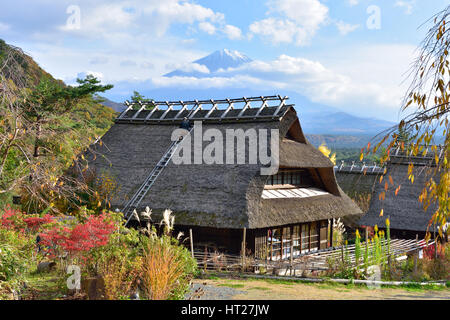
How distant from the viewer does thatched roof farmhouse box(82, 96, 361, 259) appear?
17.9m

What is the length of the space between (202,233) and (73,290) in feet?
31.0

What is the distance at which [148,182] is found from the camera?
20.1m

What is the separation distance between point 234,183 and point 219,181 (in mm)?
684

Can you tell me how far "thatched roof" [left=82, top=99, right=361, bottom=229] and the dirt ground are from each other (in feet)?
12.5

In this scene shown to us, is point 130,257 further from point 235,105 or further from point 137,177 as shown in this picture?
point 235,105

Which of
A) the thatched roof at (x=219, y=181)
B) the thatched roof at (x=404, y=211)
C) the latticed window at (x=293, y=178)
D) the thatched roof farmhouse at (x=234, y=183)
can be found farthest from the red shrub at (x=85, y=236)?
the thatched roof at (x=404, y=211)

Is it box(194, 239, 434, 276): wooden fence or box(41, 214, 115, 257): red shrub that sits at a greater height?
box(41, 214, 115, 257): red shrub

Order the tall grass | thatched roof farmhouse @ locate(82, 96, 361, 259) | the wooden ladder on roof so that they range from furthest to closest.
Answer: the wooden ladder on roof, thatched roof farmhouse @ locate(82, 96, 361, 259), the tall grass

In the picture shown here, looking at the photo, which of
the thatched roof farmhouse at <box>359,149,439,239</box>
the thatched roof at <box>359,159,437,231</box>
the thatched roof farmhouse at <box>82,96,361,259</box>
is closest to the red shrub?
the thatched roof farmhouse at <box>82,96,361,259</box>

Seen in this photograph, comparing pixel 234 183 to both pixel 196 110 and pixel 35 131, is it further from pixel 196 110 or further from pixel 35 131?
pixel 35 131

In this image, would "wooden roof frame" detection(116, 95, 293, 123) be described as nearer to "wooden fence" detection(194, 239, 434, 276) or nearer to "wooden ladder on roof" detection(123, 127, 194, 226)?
"wooden ladder on roof" detection(123, 127, 194, 226)

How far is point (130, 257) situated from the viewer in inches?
406

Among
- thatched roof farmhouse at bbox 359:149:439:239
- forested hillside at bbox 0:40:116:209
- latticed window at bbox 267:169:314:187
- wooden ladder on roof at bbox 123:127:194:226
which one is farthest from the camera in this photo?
thatched roof farmhouse at bbox 359:149:439:239

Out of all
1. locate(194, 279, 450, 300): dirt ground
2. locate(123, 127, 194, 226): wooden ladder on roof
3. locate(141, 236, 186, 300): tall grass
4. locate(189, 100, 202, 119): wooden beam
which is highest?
locate(189, 100, 202, 119): wooden beam
